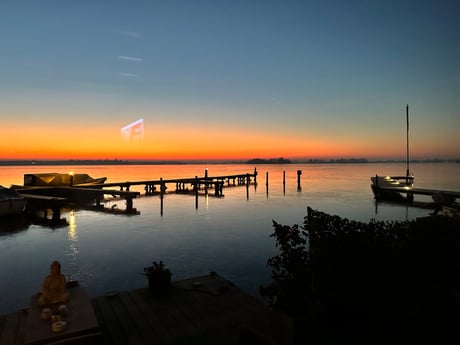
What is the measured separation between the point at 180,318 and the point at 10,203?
25117 millimetres

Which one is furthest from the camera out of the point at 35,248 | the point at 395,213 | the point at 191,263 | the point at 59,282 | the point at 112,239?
the point at 395,213

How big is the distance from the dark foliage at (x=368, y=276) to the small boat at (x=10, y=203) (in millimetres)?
26826

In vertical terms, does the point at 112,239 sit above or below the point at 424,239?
below

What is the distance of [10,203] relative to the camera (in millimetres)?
25453

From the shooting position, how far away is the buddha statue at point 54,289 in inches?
219

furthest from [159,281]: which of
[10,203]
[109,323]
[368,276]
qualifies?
[10,203]

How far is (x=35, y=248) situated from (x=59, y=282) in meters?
13.5

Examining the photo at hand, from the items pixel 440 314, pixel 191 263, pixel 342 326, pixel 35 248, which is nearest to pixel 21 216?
pixel 35 248

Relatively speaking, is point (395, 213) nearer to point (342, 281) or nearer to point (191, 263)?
point (191, 263)

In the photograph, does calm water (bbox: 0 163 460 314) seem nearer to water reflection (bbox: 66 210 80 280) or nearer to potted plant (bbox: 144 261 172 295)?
water reflection (bbox: 66 210 80 280)

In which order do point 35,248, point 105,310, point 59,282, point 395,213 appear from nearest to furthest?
1. point 59,282
2. point 105,310
3. point 35,248
4. point 395,213

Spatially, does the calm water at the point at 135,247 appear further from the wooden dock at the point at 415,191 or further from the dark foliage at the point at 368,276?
the wooden dock at the point at 415,191

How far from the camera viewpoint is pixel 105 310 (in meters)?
7.14

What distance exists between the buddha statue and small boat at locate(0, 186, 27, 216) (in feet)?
79.5
